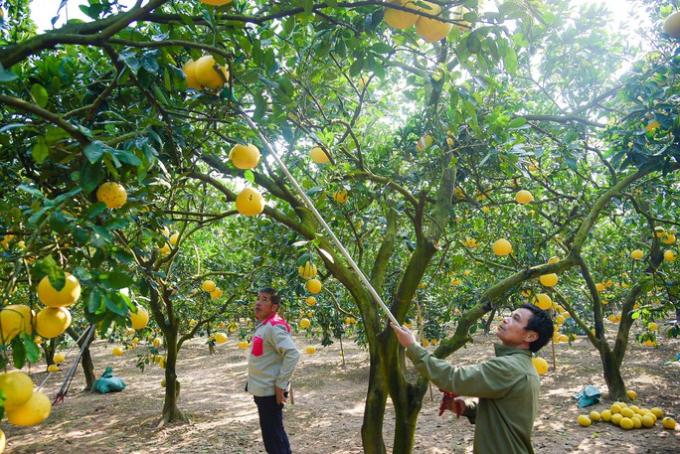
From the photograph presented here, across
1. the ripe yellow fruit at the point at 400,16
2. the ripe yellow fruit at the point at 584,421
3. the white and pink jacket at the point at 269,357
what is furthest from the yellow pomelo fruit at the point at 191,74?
the ripe yellow fruit at the point at 584,421

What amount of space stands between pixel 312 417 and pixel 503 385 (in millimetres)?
5051

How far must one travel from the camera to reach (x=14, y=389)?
1152 mm

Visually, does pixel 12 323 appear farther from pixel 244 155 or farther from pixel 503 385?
pixel 503 385

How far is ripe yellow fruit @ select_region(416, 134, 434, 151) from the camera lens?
10.8ft

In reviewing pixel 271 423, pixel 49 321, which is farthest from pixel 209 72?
pixel 271 423

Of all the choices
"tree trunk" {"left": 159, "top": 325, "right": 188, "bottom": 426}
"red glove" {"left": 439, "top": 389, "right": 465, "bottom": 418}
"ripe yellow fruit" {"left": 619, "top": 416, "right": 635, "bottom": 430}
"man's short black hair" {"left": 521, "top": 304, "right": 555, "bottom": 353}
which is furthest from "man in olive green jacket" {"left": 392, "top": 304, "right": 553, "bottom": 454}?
"tree trunk" {"left": 159, "top": 325, "right": 188, "bottom": 426}

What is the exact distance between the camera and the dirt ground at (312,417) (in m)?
5.17

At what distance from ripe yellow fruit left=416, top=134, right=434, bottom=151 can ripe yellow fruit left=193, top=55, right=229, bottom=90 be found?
6.33 ft

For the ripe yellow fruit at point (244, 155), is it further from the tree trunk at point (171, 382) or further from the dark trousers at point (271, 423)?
the tree trunk at point (171, 382)

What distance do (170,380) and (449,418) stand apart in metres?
3.73

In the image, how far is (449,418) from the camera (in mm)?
6121

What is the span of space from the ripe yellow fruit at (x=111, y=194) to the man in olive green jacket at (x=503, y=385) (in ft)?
4.74

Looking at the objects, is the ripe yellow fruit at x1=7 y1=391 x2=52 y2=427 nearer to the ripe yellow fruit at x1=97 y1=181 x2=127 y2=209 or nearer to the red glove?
the ripe yellow fruit at x1=97 y1=181 x2=127 y2=209

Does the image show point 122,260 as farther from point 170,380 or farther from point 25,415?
point 170,380
